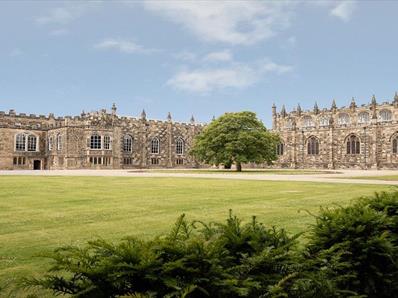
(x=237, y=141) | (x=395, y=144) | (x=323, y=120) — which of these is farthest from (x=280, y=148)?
(x=237, y=141)

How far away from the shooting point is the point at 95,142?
207 ft

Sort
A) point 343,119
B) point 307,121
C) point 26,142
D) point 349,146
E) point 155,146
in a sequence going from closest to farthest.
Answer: point 26,142 < point 349,146 < point 155,146 < point 343,119 < point 307,121

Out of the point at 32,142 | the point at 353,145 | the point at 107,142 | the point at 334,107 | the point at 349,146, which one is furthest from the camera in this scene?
the point at 334,107

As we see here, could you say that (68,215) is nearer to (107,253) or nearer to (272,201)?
(272,201)

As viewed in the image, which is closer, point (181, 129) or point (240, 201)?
point (240, 201)

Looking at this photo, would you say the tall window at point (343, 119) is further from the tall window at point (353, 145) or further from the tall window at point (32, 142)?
the tall window at point (32, 142)

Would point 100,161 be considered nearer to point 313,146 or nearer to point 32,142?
point 32,142

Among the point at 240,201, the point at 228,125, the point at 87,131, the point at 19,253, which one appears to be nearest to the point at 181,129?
the point at 87,131

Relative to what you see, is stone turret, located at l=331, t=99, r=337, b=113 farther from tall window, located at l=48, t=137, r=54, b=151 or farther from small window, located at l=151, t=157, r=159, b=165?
tall window, located at l=48, t=137, r=54, b=151

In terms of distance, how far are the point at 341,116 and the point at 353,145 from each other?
10293mm

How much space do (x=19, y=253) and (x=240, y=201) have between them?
8720mm

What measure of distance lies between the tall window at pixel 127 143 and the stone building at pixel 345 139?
29.4 metres

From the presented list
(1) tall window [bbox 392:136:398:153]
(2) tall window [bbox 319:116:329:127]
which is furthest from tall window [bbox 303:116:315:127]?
(1) tall window [bbox 392:136:398:153]

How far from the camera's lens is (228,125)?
168ft
